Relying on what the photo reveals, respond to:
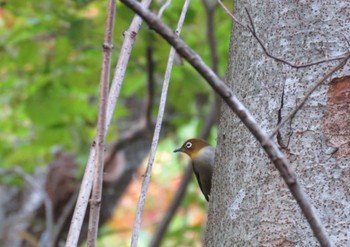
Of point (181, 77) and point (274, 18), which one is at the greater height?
point (181, 77)

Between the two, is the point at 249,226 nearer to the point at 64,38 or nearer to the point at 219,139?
the point at 219,139

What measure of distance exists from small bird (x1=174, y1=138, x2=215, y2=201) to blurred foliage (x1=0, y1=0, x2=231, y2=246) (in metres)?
0.54

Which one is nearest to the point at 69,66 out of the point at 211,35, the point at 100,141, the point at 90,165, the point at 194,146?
the point at 211,35

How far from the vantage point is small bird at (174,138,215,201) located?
5.92ft

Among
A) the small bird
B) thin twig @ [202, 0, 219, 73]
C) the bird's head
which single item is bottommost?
the small bird

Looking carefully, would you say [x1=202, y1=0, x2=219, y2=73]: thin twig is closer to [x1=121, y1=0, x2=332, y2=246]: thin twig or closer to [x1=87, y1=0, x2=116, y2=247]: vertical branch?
[x1=87, y1=0, x2=116, y2=247]: vertical branch

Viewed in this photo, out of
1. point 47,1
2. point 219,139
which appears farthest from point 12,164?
point 219,139

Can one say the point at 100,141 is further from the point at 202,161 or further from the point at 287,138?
the point at 202,161

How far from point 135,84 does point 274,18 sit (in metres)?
1.92

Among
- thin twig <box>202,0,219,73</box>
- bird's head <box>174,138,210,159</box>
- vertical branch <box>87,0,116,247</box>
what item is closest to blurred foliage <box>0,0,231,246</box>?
thin twig <box>202,0,219,73</box>

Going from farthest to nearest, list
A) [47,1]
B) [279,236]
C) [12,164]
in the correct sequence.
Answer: [12,164] < [47,1] < [279,236]

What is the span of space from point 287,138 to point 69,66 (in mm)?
1916

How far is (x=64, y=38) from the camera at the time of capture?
110 inches

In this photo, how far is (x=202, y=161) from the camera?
6.51ft
